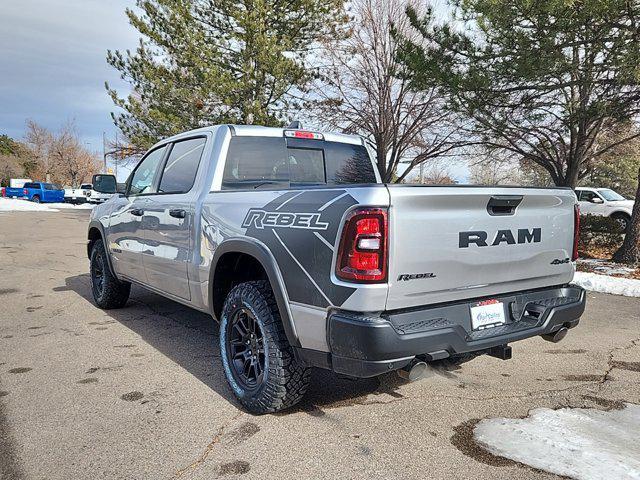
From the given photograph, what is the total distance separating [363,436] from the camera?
9.25 ft

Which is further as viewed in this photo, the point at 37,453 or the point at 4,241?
the point at 4,241

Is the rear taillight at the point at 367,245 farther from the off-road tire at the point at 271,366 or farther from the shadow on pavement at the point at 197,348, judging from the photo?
the shadow on pavement at the point at 197,348

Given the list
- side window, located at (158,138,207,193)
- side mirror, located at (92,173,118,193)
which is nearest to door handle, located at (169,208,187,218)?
side window, located at (158,138,207,193)

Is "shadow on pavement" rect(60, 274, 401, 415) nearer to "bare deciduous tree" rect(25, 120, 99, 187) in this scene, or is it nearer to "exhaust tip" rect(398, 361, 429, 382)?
"exhaust tip" rect(398, 361, 429, 382)

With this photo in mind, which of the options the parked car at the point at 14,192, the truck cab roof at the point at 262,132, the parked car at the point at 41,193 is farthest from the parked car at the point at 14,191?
the truck cab roof at the point at 262,132

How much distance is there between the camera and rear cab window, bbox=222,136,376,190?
12.8ft

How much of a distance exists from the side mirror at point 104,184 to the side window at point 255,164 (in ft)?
7.99

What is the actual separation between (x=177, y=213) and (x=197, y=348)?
4.29 feet

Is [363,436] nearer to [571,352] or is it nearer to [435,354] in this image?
[435,354]

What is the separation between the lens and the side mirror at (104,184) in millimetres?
5652

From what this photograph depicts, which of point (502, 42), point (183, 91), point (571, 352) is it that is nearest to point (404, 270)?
point (571, 352)

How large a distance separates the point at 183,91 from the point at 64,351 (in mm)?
14439

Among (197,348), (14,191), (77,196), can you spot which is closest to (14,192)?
(14,191)

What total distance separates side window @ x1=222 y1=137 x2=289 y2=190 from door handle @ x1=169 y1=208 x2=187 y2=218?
16.2 inches
